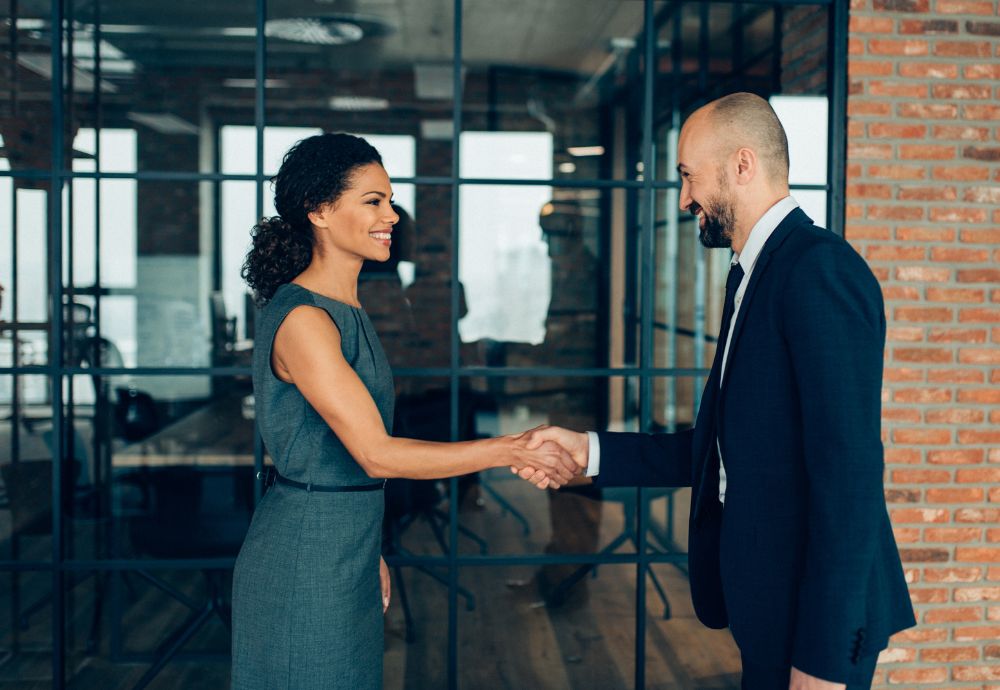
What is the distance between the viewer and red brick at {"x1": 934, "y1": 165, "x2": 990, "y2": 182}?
2744 millimetres

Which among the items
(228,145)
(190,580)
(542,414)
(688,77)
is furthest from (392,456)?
(228,145)

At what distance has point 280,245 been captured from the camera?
1.91 meters

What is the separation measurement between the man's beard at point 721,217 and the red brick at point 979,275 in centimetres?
139

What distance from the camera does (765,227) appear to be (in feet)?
Result: 5.50

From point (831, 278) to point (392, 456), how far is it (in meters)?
0.90

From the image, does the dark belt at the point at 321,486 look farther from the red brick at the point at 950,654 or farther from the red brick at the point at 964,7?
the red brick at the point at 964,7

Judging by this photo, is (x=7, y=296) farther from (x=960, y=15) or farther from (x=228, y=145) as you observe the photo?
(x=960, y=15)

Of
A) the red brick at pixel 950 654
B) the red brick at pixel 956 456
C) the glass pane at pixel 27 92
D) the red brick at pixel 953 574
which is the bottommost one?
the red brick at pixel 950 654

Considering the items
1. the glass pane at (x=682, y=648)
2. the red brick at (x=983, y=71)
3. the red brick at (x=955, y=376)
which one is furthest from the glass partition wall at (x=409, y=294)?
the red brick at (x=955, y=376)

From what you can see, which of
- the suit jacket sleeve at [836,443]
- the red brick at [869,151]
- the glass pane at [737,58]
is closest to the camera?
the suit jacket sleeve at [836,443]

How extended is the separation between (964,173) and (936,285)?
35 cm

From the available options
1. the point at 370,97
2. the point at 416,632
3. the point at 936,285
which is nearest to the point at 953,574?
the point at 936,285

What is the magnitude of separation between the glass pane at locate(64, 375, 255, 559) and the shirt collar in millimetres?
2179

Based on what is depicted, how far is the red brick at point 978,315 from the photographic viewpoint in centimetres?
277
